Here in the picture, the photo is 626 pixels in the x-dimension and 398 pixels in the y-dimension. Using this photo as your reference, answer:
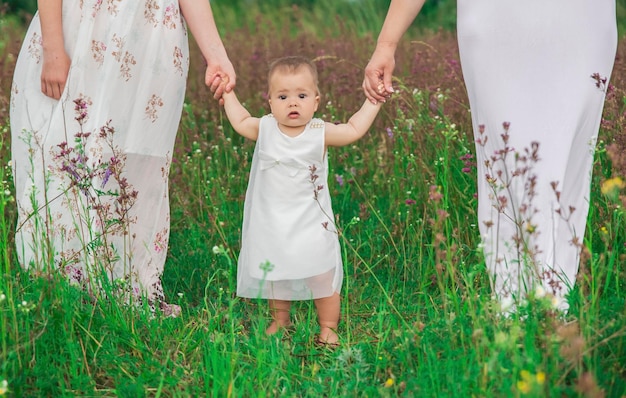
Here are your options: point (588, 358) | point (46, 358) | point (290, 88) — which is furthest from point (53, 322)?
point (588, 358)

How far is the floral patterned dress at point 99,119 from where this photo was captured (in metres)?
3.42

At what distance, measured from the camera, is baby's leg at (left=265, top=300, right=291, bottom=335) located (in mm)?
3457

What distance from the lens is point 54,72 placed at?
3.43m

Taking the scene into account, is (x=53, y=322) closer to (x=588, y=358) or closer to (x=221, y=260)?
(x=221, y=260)

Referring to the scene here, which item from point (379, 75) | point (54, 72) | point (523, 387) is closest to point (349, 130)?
point (379, 75)

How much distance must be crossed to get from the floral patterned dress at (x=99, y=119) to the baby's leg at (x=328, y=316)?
2.16ft

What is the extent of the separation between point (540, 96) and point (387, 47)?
2.04ft

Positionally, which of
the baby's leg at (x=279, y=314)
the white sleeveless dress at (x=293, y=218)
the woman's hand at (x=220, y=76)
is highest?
the woman's hand at (x=220, y=76)

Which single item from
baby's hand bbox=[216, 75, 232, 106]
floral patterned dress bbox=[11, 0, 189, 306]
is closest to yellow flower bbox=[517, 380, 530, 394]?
floral patterned dress bbox=[11, 0, 189, 306]

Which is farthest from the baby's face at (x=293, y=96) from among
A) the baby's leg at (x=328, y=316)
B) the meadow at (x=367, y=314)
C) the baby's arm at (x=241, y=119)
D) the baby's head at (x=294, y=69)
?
the baby's leg at (x=328, y=316)

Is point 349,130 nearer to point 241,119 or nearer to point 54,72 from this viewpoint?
point 241,119

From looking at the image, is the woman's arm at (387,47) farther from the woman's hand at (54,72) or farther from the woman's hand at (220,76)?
the woman's hand at (54,72)

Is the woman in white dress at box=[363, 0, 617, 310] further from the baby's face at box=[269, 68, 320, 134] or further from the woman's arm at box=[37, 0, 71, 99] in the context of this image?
the woman's arm at box=[37, 0, 71, 99]

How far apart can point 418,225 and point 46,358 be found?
199cm
